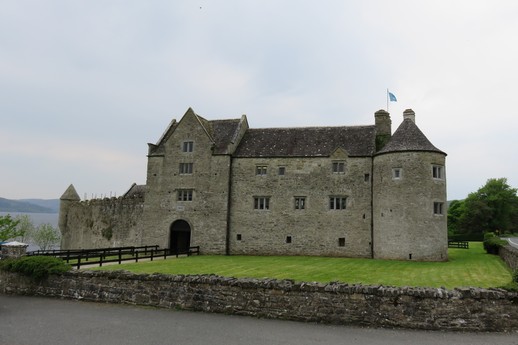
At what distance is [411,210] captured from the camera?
32.7m

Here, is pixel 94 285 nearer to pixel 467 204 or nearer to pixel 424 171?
pixel 424 171

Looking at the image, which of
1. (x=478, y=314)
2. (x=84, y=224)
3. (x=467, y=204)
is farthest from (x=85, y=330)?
(x=467, y=204)

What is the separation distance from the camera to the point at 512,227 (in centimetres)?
9281

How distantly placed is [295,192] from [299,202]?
1.05 metres

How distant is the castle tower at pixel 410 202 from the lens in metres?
32.4

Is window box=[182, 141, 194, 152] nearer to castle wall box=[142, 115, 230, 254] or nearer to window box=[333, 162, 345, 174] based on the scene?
castle wall box=[142, 115, 230, 254]

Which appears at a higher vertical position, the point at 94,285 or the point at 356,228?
the point at 356,228

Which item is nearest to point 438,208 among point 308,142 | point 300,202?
point 300,202

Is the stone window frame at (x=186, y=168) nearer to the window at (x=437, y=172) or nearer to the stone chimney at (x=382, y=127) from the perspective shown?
the stone chimney at (x=382, y=127)

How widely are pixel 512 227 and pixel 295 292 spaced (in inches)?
3904

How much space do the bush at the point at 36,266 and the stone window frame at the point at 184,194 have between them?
784 inches

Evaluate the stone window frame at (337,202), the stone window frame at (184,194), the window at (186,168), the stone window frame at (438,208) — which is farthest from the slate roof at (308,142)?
the stone window frame at (438,208)

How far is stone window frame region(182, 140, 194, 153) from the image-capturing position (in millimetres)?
39784

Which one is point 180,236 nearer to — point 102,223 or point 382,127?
point 102,223
